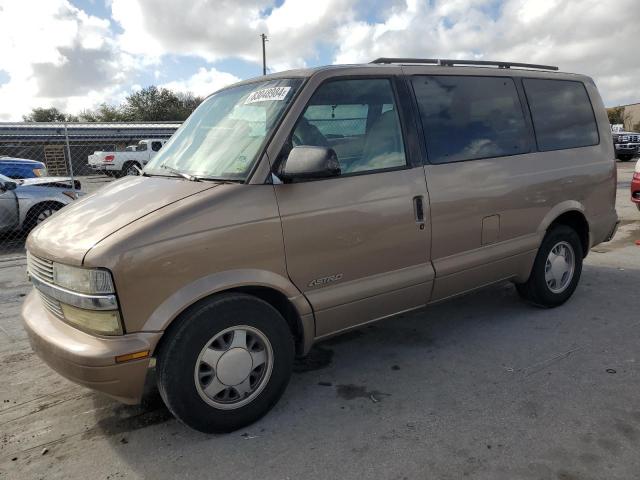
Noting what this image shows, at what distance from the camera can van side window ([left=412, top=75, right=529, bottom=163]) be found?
3.62m

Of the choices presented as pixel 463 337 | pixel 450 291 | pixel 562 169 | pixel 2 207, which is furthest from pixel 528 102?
pixel 2 207

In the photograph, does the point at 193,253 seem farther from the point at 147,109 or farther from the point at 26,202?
the point at 147,109

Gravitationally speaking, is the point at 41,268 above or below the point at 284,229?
below

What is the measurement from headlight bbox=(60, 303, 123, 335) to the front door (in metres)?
0.98

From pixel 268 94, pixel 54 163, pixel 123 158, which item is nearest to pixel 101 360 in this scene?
pixel 268 94

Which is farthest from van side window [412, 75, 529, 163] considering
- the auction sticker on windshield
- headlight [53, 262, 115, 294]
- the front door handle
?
headlight [53, 262, 115, 294]

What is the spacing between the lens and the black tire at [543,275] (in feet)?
14.7

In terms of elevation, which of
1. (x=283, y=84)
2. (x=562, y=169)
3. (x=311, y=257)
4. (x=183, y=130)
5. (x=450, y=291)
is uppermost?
(x=283, y=84)

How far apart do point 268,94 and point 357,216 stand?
976 millimetres

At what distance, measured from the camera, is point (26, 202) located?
9023 mm

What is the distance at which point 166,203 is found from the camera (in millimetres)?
2750

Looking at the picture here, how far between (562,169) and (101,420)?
13.5 feet

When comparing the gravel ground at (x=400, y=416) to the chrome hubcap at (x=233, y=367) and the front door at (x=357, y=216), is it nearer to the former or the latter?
the chrome hubcap at (x=233, y=367)

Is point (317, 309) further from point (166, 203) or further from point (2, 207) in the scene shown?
point (2, 207)
